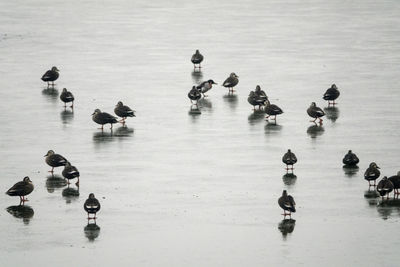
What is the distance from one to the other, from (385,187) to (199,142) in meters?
10.7

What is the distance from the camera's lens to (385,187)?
31016 mm

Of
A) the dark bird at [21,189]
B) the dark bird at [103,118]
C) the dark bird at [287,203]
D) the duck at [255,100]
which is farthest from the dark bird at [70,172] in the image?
the duck at [255,100]

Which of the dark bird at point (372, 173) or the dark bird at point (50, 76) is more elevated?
the dark bird at point (50, 76)

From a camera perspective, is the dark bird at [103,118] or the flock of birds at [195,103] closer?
the flock of birds at [195,103]

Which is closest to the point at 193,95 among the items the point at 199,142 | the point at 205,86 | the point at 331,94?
the point at 205,86

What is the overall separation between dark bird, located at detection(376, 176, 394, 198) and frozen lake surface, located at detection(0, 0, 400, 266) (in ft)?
1.29

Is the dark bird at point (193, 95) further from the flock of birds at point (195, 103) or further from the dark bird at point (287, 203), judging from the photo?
the dark bird at point (287, 203)

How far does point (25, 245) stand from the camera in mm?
27594

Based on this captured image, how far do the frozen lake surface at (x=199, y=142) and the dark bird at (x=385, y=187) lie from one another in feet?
1.29

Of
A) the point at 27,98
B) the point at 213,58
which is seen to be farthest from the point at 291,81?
the point at 27,98

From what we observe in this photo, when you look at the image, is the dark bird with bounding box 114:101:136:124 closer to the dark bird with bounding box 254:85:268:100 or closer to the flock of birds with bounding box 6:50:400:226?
the flock of birds with bounding box 6:50:400:226

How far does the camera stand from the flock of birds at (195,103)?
2985cm

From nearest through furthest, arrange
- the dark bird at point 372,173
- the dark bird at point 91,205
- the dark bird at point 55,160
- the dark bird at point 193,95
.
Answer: the dark bird at point 91,205 < the dark bird at point 372,173 < the dark bird at point 55,160 < the dark bird at point 193,95

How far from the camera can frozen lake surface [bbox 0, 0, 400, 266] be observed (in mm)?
27859
